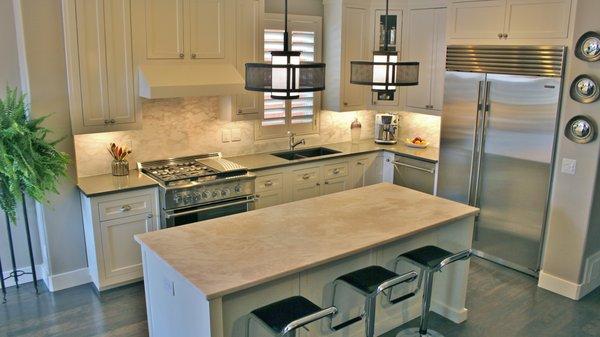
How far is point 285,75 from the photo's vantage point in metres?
2.70

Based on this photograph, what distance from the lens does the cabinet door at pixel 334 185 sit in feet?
19.2

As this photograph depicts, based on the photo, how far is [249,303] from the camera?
9.80 ft

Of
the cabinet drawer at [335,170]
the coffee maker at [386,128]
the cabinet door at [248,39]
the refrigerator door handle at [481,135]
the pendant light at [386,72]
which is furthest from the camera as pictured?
the coffee maker at [386,128]

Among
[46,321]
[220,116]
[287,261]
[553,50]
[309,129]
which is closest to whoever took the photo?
[287,261]

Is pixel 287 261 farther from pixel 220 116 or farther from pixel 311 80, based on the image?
pixel 220 116

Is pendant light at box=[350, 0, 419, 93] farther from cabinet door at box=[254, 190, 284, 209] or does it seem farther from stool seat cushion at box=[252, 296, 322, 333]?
cabinet door at box=[254, 190, 284, 209]

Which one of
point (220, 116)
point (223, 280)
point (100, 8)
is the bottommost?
point (223, 280)

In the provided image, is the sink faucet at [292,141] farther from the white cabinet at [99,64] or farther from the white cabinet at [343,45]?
the white cabinet at [99,64]

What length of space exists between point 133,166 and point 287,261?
8.84ft

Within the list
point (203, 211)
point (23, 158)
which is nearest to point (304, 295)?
point (203, 211)

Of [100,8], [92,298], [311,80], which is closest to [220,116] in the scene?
[100,8]

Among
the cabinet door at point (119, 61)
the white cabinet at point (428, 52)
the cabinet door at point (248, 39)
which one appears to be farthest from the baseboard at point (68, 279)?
the white cabinet at point (428, 52)

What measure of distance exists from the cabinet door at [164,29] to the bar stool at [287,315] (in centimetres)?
276

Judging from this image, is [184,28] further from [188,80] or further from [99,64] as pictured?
[99,64]
